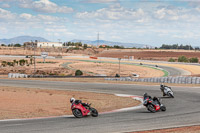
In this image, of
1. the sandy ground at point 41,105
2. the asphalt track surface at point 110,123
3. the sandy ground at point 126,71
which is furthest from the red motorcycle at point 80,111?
the sandy ground at point 126,71

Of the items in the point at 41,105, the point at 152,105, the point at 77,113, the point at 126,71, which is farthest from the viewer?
the point at 126,71

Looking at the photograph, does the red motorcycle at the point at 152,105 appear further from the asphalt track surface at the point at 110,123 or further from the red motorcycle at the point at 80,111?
the red motorcycle at the point at 80,111

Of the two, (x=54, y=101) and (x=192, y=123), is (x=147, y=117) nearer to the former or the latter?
(x=192, y=123)

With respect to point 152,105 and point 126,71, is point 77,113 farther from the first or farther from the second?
point 126,71

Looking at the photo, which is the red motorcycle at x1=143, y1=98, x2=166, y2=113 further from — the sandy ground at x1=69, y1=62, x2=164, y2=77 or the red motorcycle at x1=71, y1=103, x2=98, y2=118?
the sandy ground at x1=69, y1=62, x2=164, y2=77

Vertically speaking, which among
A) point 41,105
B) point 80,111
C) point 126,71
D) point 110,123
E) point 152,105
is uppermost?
point 152,105

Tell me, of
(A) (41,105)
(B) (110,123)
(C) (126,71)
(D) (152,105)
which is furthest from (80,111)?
(C) (126,71)

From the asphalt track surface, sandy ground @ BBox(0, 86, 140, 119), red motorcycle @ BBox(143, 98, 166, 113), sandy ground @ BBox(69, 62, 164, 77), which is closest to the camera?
the asphalt track surface

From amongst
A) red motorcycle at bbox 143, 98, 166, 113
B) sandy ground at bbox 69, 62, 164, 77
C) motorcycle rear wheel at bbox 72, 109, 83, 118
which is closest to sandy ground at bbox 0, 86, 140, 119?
motorcycle rear wheel at bbox 72, 109, 83, 118

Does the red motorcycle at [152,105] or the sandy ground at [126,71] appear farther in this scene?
the sandy ground at [126,71]

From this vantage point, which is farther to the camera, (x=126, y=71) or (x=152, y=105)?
(x=126, y=71)

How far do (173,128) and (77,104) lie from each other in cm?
533

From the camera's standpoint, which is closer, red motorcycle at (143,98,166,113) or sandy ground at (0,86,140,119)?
red motorcycle at (143,98,166,113)

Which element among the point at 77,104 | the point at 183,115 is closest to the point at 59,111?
the point at 77,104
